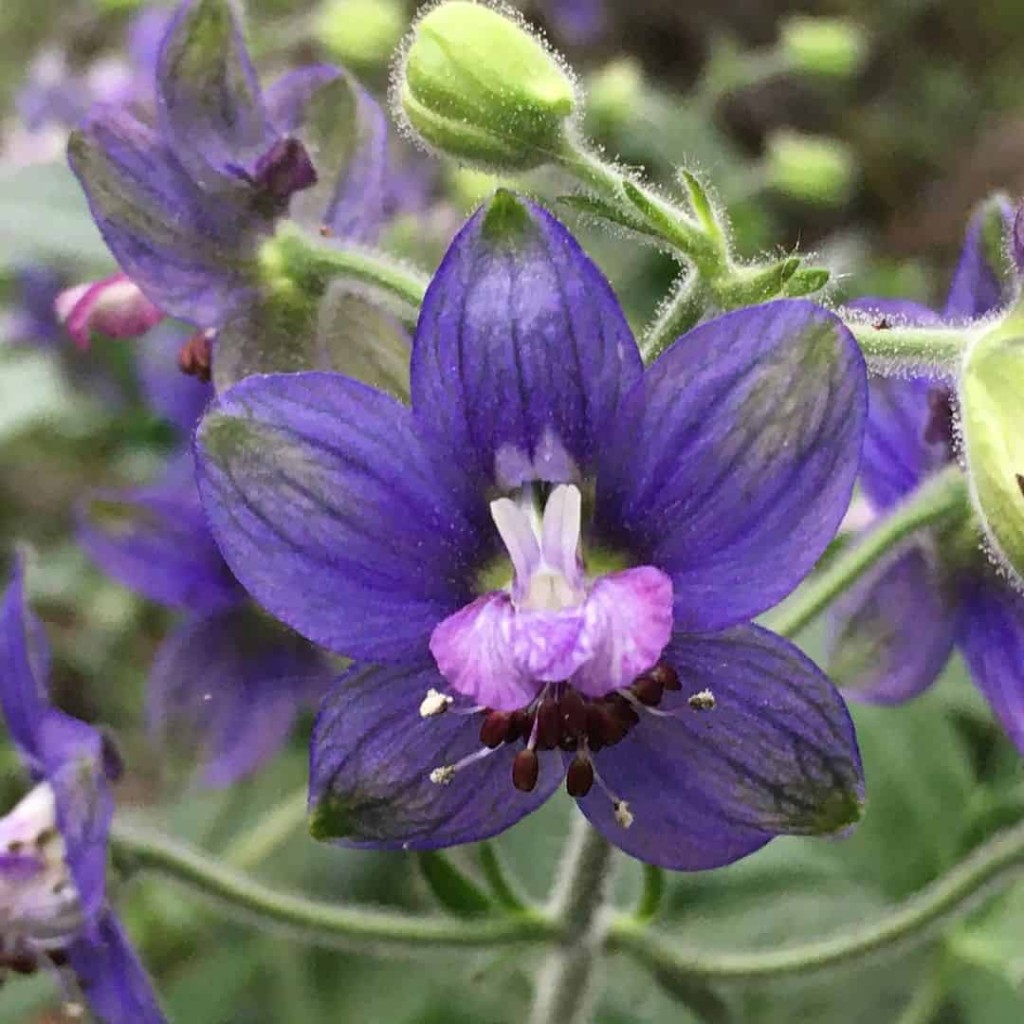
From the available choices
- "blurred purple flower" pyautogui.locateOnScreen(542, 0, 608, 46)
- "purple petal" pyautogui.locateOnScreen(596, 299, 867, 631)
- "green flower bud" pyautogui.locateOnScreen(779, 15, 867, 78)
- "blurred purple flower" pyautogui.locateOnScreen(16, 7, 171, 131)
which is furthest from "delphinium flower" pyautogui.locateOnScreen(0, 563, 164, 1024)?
"blurred purple flower" pyautogui.locateOnScreen(542, 0, 608, 46)

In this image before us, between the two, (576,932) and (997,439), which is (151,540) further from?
(997,439)

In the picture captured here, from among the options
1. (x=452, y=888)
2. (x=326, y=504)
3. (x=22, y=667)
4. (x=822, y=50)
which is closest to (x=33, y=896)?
(x=22, y=667)

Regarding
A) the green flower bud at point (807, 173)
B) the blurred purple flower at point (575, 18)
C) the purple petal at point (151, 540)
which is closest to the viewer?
the purple petal at point (151, 540)

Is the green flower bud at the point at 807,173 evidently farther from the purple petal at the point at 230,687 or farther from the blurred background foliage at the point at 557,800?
the purple petal at the point at 230,687

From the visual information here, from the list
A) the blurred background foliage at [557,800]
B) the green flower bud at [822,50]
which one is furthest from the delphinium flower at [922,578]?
the green flower bud at [822,50]

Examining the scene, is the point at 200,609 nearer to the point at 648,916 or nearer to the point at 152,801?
the point at 648,916

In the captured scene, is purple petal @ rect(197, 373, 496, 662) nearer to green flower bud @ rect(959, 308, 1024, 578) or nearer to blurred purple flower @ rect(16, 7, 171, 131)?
green flower bud @ rect(959, 308, 1024, 578)
